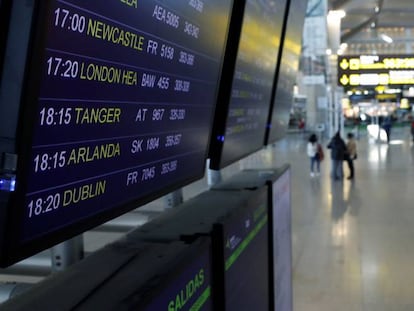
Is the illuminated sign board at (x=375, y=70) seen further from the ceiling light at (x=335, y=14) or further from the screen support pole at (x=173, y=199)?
the ceiling light at (x=335, y=14)

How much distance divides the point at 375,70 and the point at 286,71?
13.0m

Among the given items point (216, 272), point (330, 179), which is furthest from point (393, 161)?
point (216, 272)

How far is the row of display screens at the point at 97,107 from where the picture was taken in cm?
106

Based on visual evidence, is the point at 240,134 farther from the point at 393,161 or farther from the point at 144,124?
the point at 393,161

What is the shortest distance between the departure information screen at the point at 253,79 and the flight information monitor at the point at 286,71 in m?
0.27

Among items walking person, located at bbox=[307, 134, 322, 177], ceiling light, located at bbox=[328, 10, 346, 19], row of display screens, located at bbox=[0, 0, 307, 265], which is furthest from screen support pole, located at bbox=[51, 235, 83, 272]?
ceiling light, located at bbox=[328, 10, 346, 19]

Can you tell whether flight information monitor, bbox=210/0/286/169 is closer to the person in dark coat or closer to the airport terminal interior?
the airport terminal interior

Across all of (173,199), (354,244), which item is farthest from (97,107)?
(354,244)

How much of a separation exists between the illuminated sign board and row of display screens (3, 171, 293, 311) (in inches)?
564

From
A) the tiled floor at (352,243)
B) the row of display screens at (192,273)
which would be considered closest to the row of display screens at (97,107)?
the row of display screens at (192,273)

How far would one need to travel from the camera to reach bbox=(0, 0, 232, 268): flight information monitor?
3.69ft

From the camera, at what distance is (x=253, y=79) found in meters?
3.37

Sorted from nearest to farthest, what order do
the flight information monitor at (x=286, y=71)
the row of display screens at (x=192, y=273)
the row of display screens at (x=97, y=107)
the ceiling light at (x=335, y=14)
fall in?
the row of display screens at (x=97, y=107) < the row of display screens at (x=192, y=273) < the flight information monitor at (x=286, y=71) < the ceiling light at (x=335, y=14)

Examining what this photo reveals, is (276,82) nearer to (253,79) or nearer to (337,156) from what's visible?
(253,79)
